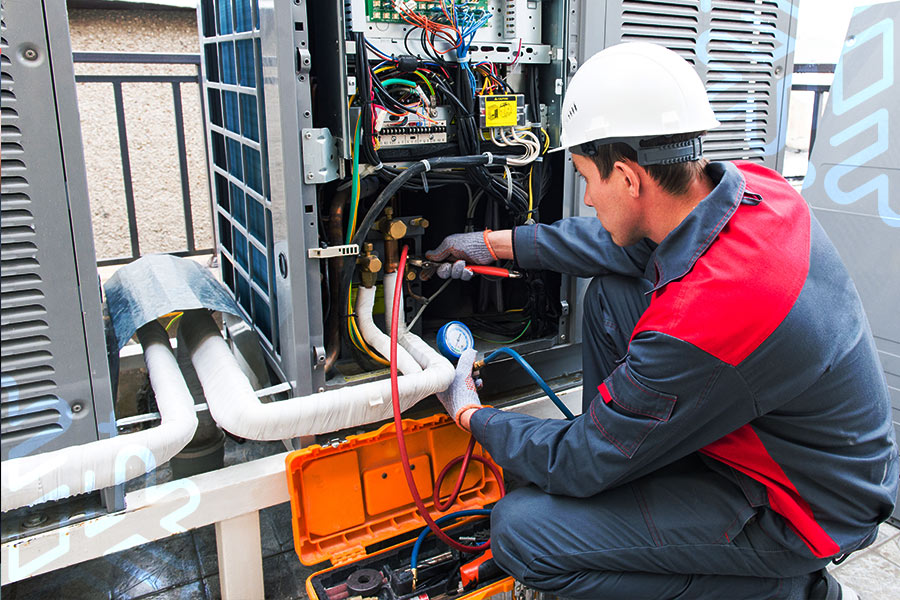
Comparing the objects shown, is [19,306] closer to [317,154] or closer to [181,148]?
[317,154]

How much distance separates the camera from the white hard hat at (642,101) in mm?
1204

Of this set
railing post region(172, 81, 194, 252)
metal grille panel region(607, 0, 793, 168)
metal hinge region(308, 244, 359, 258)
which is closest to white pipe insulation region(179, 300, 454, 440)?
metal hinge region(308, 244, 359, 258)

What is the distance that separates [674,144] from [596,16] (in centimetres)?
68

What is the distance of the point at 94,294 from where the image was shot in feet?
4.16

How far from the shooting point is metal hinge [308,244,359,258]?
4.93 ft

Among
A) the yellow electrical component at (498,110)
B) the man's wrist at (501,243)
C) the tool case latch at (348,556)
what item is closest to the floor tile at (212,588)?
the tool case latch at (348,556)

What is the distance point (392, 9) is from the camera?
1529mm

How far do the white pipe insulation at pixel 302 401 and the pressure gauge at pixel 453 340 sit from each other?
3 cm

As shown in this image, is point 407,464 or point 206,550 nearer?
point 407,464

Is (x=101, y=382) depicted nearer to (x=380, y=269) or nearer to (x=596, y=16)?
(x=380, y=269)

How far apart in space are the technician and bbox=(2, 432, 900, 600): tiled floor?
404 millimetres

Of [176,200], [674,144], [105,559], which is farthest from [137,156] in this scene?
[674,144]

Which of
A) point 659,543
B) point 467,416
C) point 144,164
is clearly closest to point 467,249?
point 467,416

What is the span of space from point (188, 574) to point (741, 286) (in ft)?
4.55
